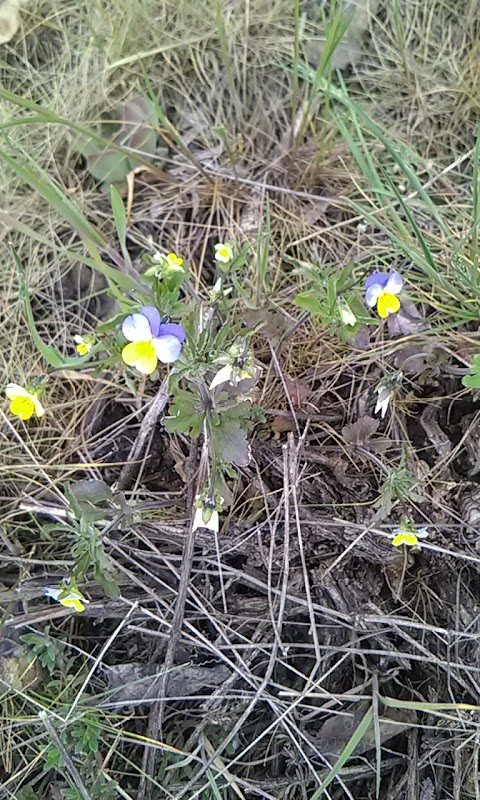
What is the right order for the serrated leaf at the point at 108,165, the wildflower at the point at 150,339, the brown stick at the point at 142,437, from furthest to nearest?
the serrated leaf at the point at 108,165
the brown stick at the point at 142,437
the wildflower at the point at 150,339

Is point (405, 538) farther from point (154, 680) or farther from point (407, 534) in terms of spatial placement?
point (154, 680)

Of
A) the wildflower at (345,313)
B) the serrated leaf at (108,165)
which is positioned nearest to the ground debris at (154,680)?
the wildflower at (345,313)

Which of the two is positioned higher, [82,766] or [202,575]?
[202,575]

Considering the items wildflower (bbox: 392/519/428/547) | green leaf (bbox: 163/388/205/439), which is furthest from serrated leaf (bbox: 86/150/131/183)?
wildflower (bbox: 392/519/428/547)

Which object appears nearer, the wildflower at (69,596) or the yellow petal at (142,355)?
the yellow petal at (142,355)

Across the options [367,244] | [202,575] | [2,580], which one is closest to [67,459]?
[2,580]

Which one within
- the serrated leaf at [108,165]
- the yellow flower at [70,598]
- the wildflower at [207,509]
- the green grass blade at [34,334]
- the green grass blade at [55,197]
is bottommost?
the yellow flower at [70,598]

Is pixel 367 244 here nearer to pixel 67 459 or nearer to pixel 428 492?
pixel 428 492

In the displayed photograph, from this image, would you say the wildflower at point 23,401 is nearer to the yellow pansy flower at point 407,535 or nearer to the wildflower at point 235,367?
the wildflower at point 235,367
